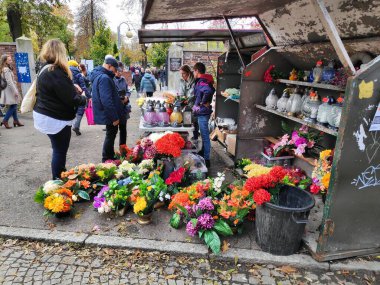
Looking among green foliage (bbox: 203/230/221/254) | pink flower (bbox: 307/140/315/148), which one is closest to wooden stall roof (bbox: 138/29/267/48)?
pink flower (bbox: 307/140/315/148)

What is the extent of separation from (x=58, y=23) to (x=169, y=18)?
43.1ft

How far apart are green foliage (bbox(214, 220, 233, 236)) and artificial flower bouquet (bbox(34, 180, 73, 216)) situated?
172 cm

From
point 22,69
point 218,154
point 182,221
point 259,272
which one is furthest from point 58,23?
point 259,272

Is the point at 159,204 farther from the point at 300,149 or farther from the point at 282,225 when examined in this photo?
the point at 300,149

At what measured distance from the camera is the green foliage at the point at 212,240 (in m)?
2.91

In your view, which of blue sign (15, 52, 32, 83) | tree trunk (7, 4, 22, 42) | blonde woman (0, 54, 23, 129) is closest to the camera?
blonde woman (0, 54, 23, 129)

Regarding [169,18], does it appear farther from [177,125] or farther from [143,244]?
[143,244]

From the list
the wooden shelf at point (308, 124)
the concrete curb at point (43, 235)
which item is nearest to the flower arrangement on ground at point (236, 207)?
the wooden shelf at point (308, 124)

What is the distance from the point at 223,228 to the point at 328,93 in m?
2.72

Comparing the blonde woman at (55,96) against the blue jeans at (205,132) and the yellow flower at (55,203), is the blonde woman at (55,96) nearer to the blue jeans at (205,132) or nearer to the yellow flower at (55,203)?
the yellow flower at (55,203)

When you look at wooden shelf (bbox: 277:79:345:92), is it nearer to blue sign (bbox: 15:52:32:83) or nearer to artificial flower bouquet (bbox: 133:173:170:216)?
artificial flower bouquet (bbox: 133:173:170:216)

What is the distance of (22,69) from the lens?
412 inches

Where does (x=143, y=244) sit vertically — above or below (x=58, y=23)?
below

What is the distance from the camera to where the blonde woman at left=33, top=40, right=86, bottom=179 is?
3.58 metres
